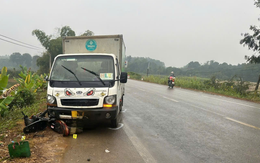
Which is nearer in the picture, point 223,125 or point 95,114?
point 95,114

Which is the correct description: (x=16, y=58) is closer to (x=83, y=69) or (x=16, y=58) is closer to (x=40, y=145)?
(x=83, y=69)

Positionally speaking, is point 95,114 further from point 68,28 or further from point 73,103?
point 68,28

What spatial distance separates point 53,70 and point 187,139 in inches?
151

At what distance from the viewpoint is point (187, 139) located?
4352 mm

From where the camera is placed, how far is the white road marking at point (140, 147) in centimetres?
334

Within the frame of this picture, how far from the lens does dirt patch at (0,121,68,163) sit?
321 centimetres

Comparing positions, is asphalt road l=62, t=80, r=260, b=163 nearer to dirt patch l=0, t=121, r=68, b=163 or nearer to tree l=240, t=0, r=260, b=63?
dirt patch l=0, t=121, r=68, b=163

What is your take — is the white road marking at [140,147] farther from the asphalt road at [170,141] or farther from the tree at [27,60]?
the tree at [27,60]

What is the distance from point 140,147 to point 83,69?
239 centimetres

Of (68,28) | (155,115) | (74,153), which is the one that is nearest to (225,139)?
(155,115)

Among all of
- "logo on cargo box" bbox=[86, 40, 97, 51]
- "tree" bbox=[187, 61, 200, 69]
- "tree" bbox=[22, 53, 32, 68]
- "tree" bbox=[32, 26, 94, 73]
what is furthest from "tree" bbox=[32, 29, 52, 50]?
"tree" bbox=[22, 53, 32, 68]

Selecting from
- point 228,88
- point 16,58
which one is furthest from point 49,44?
point 16,58

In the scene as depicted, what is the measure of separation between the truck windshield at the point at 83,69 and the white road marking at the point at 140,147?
58.2 inches

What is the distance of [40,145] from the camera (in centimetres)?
377
